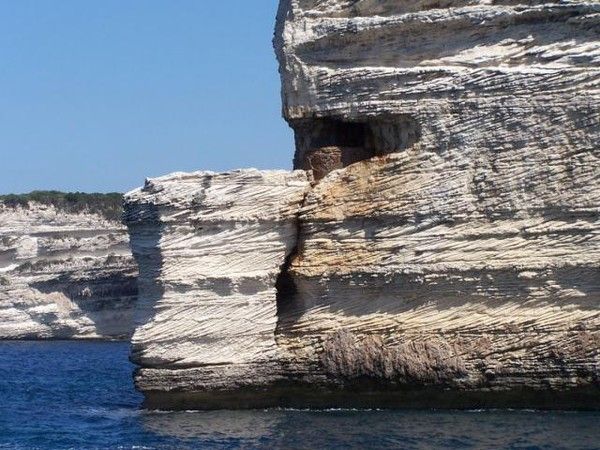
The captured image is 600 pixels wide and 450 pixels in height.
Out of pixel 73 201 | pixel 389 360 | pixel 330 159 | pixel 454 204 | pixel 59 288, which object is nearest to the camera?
pixel 454 204

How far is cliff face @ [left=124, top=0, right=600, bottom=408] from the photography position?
18891mm

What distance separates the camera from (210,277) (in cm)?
1961

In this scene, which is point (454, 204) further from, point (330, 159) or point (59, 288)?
point (59, 288)

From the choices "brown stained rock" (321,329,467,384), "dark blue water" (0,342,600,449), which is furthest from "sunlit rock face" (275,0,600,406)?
"dark blue water" (0,342,600,449)

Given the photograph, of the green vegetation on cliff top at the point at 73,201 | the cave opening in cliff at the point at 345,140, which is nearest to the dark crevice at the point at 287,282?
the cave opening in cliff at the point at 345,140

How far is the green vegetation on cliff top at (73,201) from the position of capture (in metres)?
56.0

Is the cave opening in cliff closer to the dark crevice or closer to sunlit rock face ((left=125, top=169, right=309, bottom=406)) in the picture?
the dark crevice

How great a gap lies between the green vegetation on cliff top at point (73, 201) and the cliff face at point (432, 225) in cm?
3670

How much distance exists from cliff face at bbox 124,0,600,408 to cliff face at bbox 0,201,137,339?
3082cm

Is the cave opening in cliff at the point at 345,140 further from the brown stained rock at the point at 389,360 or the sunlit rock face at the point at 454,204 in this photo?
the brown stained rock at the point at 389,360

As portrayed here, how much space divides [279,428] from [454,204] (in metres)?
4.40

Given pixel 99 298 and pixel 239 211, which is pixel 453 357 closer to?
pixel 239 211

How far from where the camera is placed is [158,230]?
774 inches

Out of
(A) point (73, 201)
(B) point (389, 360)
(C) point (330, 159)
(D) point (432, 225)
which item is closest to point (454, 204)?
(D) point (432, 225)
